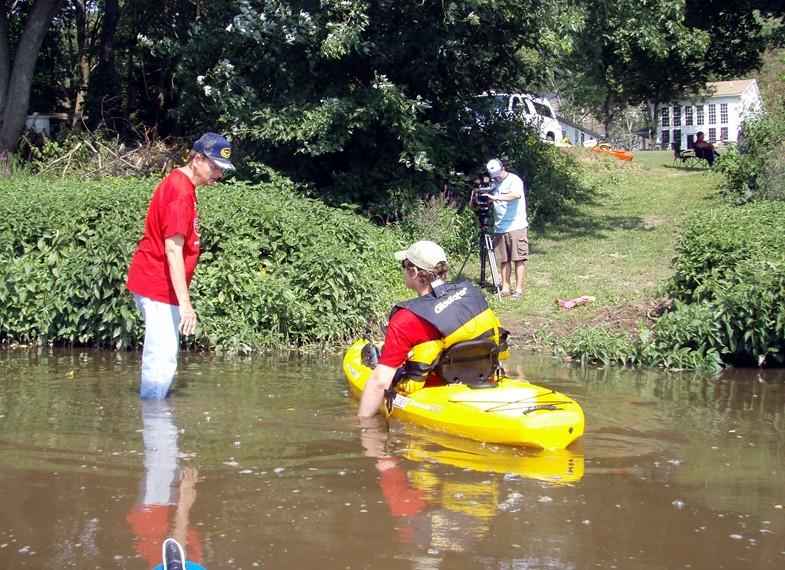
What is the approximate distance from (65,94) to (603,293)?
16094 mm

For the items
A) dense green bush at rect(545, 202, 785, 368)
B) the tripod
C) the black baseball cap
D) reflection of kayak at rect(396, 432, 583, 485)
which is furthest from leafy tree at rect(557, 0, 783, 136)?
reflection of kayak at rect(396, 432, 583, 485)

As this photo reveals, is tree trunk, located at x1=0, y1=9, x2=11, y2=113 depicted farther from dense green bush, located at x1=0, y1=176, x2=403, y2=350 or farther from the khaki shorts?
the khaki shorts

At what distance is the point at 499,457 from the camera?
6.22 metres

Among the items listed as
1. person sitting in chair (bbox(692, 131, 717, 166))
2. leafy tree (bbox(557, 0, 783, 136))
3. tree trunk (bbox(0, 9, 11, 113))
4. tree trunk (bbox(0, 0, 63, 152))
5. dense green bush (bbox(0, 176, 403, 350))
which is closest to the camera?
dense green bush (bbox(0, 176, 403, 350))

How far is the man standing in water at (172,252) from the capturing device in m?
6.64

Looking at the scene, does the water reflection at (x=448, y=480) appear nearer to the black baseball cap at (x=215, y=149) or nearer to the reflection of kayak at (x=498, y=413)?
the reflection of kayak at (x=498, y=413)

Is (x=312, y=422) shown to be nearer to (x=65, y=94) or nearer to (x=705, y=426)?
(x=705, y=426)

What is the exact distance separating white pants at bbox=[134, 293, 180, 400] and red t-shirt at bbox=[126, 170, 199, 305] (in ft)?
0.26

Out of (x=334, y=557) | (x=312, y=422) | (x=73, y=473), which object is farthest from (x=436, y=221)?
(x=334, y=557)

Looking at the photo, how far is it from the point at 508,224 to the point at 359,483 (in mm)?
6873

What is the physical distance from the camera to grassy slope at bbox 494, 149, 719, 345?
35.5 ft

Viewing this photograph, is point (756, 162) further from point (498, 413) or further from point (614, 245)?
point (498, 413)

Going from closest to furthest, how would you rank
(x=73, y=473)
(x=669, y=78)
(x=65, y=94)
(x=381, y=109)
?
(x=73, y=473), (x=381, y=109), (x=65, y=94), (x=669, y=78)

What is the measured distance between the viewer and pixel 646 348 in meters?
9.29
